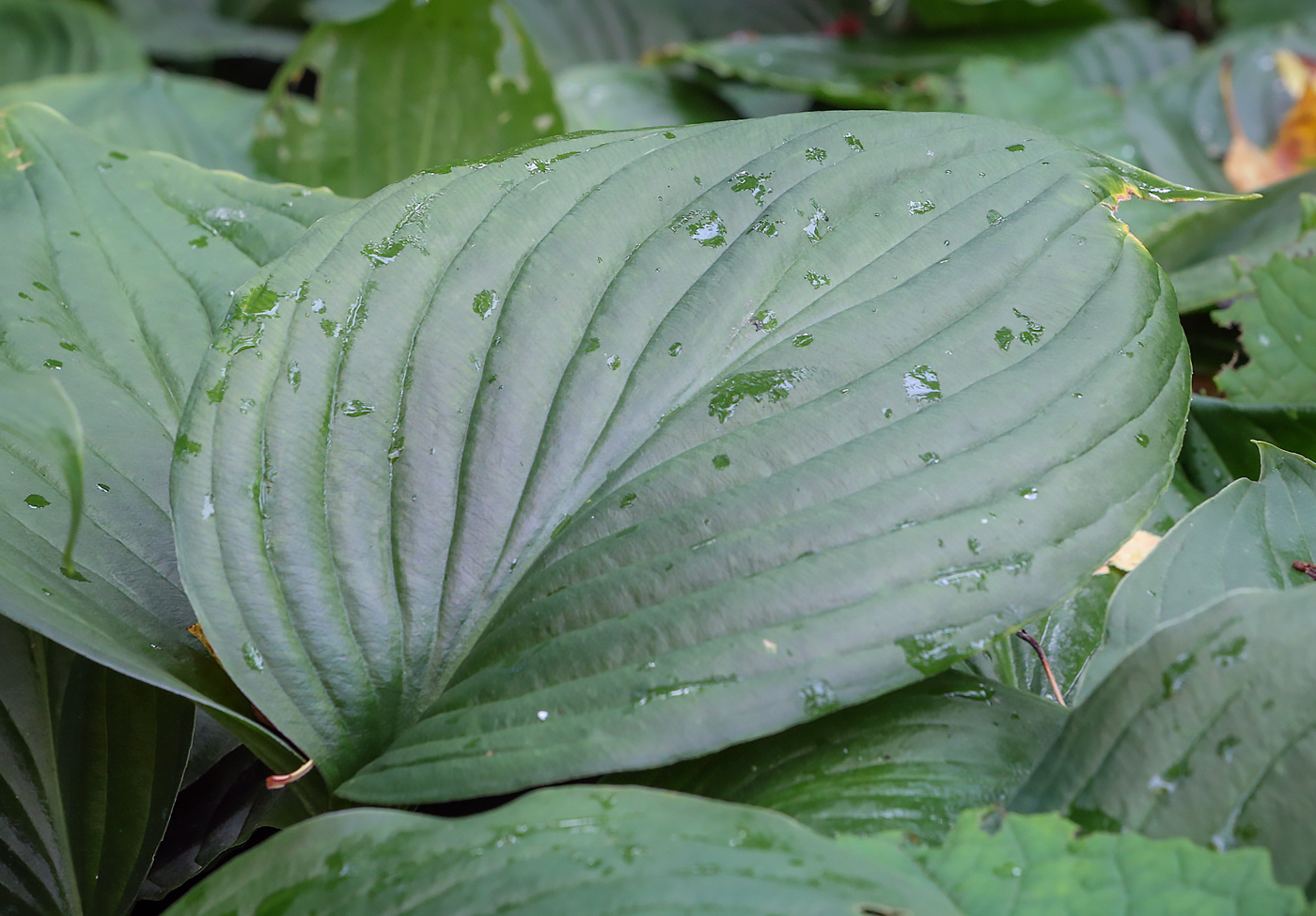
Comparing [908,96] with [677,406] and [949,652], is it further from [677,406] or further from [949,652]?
[949,652]

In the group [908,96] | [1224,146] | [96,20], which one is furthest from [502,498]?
[96,20]

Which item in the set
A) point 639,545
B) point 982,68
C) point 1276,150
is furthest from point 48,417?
point 1276,150

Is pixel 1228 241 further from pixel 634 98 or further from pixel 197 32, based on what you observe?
pixel 197 32

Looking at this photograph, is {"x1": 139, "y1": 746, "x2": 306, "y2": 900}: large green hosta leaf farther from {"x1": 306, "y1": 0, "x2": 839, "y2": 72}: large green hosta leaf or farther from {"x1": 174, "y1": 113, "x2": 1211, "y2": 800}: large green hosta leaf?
{"x1": 306, "y1": 0, "x2": 839, "y2": 72}: large green hosta leaf

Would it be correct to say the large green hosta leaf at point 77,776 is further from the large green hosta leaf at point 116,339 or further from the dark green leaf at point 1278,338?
the dark green leaf at point 1278,338

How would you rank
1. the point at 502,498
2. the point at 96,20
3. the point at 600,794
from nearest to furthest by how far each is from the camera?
the point at 600,794 < the point at 502,498 < the point at 96,20

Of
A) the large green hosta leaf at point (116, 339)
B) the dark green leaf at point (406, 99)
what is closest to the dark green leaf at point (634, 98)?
the dark green leaf at point (406, 99)

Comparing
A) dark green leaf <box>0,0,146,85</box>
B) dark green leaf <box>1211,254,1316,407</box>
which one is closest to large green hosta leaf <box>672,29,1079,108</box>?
dark green leaf <box>1211,254,1316,407</box>
